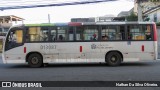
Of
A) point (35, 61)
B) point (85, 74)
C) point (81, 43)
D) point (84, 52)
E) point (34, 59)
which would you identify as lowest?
point (85, 74)

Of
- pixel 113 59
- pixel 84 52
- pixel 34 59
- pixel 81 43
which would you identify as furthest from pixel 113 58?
pixel 34 59

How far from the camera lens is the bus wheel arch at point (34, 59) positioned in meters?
17.1

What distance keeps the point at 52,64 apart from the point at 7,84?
13.4 meters

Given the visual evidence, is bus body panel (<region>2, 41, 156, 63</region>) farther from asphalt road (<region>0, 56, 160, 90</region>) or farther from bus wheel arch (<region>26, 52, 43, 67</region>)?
asphalt road (<region>0, 56, 160, 90</region>)

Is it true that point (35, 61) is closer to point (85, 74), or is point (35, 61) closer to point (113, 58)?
point (113, 58)

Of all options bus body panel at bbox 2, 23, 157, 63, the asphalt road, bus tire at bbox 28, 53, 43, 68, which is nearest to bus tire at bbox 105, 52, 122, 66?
bus body panel at bbox 2, 23, 157, 63

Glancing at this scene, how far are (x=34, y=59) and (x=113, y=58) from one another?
437 cm

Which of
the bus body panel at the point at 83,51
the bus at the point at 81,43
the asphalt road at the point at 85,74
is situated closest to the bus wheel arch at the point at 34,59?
the bus at the point at 81,43

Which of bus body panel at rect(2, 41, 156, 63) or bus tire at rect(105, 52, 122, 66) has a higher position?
bus body panel at rect(2, 41, 156, 63)

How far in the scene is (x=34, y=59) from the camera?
56.3 feet

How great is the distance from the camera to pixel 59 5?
24922 mm

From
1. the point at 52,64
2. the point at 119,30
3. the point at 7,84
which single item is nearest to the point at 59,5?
the point at 52,64

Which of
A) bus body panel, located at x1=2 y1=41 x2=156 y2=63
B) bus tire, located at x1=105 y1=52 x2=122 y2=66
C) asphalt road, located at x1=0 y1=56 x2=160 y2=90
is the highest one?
bus body panel, located at x1=2 y1=41 x2=156 y2=63

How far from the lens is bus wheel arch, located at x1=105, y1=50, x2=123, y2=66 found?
17094 mm
